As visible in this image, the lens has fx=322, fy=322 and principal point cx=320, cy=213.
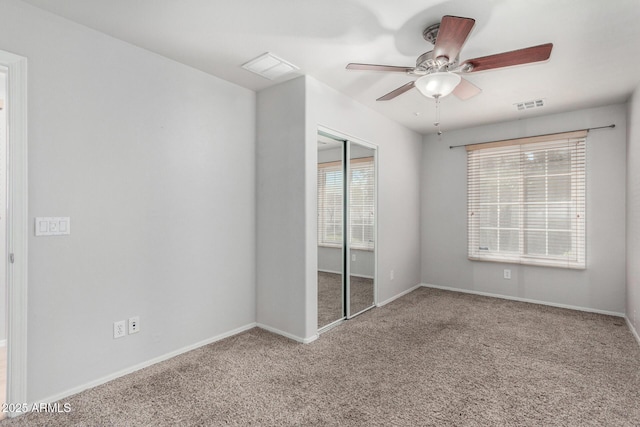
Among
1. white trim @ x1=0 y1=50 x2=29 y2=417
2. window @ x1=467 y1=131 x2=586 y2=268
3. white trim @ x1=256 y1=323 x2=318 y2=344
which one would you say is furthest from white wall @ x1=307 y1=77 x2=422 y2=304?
Answer: white trim @ x1=0 y1=50 x2=29 y2=417

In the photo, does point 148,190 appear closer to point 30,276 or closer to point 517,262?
point 30,276

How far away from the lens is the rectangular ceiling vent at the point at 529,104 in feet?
12.3

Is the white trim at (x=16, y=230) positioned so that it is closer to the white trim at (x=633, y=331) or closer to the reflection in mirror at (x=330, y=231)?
the reflection in mirror at (x=330, y=231)

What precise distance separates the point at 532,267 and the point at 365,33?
386cm

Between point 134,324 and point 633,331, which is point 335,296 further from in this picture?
point 633,331

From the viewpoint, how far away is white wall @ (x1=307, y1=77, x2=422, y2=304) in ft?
10.7

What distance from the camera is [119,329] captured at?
241 cm

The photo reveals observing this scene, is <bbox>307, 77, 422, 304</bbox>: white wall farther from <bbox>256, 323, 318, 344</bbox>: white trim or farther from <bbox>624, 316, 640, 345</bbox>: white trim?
<bbox>624, 316, 640, 345</bbox>: white trim

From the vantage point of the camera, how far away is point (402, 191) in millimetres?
4750

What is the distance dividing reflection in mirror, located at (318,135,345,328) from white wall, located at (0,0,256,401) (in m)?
0.81

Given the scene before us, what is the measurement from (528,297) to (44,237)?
17.3 ft

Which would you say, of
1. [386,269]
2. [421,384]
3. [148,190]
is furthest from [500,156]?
[148,190]

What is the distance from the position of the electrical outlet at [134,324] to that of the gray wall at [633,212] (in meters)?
4.49

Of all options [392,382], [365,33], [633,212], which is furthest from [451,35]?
[633,212]
